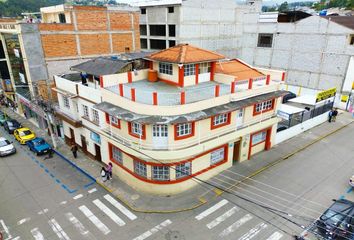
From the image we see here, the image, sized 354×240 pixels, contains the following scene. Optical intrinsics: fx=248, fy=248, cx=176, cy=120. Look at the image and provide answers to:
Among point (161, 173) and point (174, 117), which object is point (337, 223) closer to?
point (161, 173)

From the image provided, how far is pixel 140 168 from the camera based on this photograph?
60.7 ft

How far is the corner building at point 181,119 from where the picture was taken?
655 inches

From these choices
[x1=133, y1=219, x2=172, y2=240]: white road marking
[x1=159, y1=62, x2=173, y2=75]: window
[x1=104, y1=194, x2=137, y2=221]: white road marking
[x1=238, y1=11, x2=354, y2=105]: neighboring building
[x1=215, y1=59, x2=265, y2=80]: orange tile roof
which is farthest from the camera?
[x1=238, y1=11, x2=354, y2=105]: neighboring building

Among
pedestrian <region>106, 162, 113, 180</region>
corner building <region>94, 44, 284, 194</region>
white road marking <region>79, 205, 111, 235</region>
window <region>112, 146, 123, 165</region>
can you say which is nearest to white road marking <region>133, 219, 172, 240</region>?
white road marking <region>79, 205, 111, 235</region>

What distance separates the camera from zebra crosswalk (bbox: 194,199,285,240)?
14945 millimetres

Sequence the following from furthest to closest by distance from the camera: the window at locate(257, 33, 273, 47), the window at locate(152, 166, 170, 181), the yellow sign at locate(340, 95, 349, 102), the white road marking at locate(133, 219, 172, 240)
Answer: the window at locate(257, 33, 273, 47), the yellow sign at locate(340, 95, 349, 102), the window at locate(152, 166, 170, 181), the white road marking at locate(133, 219, 172, 240)

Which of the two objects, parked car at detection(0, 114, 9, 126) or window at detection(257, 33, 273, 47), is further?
window at detection(257, 33, 273, 47)

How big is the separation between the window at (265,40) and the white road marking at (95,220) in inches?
1560

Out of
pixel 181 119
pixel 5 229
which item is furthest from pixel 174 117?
pixel 5 229

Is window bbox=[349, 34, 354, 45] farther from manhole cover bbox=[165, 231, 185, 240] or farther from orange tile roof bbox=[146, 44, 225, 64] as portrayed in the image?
manhole cover bbox=[165, 231, 185, 240]

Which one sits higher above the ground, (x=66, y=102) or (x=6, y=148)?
(x=66, y=102)

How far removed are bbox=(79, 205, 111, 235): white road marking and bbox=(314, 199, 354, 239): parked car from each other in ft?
42.3

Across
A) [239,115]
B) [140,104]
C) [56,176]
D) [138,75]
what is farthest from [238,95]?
[56,176]

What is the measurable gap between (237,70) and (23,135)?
953 inches
